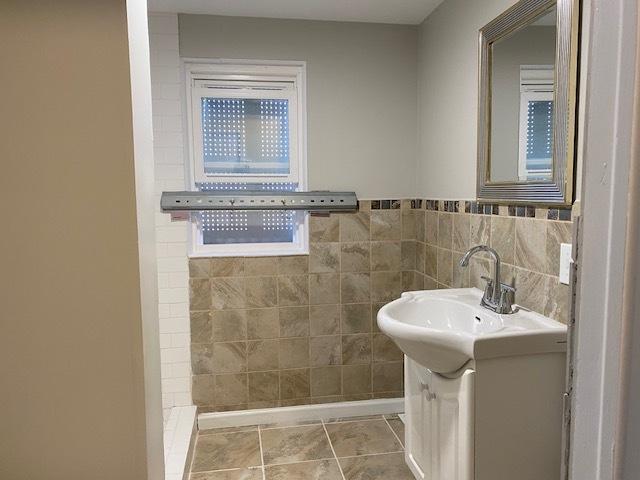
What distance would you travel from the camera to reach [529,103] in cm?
171

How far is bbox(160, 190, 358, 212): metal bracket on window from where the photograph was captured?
2553mm

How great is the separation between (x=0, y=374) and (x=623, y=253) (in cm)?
132

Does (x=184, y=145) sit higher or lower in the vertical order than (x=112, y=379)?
higher

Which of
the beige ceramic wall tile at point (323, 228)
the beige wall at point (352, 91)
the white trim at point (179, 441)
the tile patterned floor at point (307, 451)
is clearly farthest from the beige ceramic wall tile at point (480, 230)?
the white trim at point (179, 441)

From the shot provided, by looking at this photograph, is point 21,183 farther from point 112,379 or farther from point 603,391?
point 603,391

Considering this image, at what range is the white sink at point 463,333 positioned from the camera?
142cm

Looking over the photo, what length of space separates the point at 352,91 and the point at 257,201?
2.95 feet

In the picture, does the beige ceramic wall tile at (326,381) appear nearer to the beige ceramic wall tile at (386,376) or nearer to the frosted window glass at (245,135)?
the beige ceramic wall tile at (386,376)

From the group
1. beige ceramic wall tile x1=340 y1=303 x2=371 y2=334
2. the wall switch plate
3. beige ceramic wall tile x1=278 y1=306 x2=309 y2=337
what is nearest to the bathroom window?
beige ceramic wall tile x1=278 y1=306 x2=309 y2=337

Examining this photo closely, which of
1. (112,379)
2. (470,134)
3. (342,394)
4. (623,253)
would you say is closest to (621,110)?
(623,253)

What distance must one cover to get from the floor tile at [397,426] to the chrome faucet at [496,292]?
1159 mm

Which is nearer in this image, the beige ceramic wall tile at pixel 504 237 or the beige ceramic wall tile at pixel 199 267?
the beige ceramic wall tile at pixel 504 237

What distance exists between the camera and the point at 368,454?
7.83ft

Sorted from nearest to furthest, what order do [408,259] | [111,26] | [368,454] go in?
[111,26], [368,454], [408,259]
